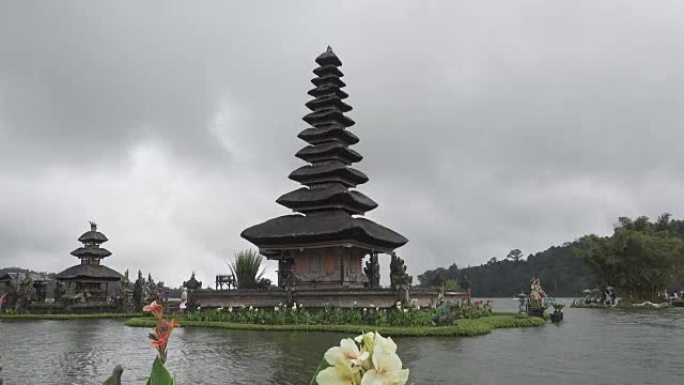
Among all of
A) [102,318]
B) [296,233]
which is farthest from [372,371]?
[102,318]

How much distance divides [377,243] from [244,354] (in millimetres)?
19054

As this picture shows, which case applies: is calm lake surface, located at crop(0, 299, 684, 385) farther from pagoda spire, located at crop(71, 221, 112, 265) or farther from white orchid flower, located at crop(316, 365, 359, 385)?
pagoda spire, located at crop(71, 221, 112, 265)

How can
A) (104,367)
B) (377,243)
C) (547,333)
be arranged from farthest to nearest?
(377,243), (547,333), (104,367)

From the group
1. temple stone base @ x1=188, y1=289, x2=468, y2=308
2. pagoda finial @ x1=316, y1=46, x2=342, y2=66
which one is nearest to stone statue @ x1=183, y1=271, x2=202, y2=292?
temple stone base @ x1=188, y1=289, x2=468, y2=308

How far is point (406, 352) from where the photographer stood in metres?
14.9

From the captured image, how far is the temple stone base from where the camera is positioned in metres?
25.9

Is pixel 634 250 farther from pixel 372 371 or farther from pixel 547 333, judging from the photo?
pixel 372 371

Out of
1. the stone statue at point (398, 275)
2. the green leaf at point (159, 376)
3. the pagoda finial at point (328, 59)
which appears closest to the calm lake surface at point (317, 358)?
the stone statue at point (398, 275)

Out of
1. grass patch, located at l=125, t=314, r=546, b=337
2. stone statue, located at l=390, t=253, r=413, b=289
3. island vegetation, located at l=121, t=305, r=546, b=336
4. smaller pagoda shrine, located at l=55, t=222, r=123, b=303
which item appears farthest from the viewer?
smaller pagoda shrine, located at l=55, t=222, r=123, b=303

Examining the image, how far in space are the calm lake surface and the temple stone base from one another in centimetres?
559

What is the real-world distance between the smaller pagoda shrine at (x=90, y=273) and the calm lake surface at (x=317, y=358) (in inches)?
903

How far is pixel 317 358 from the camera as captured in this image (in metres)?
13.5

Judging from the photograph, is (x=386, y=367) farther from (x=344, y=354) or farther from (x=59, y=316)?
(x=59, y=316)

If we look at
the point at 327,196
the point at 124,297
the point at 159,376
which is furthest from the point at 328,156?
the point at 159,376
